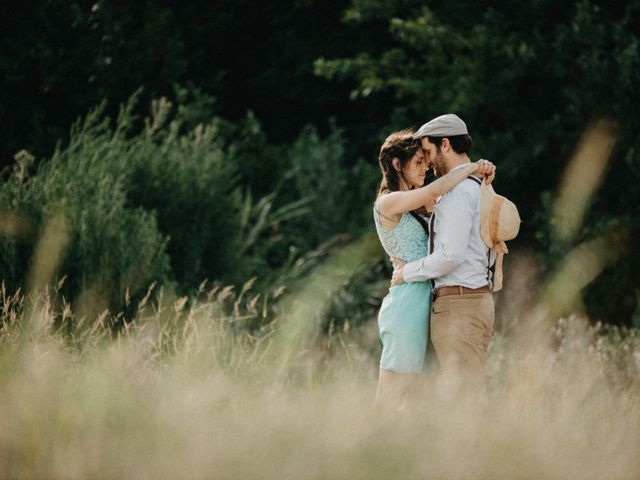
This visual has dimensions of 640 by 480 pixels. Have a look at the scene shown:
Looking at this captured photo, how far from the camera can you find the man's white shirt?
412cm

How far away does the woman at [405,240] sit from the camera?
4246 millimetres

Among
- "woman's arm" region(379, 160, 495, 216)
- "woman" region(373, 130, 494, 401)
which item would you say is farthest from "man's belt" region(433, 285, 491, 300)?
"woman's arm" region(379, 160, 495, 216)

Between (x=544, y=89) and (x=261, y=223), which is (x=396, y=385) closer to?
(x=261, y=223)

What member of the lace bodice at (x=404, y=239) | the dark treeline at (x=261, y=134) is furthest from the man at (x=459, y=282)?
the dark treeline at (x=261, y=134)

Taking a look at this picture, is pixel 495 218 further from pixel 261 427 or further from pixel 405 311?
pixel 261 427

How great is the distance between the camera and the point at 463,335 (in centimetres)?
416

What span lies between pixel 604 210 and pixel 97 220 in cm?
536

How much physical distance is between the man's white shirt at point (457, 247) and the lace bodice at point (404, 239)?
0.53 ft

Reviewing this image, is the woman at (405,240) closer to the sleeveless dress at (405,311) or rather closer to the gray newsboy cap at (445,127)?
the sleeveless dress at (405,311)

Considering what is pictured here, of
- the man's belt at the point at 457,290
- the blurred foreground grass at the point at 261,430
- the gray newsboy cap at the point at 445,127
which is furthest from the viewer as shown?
the gray newsboy cap at the point at 445,127

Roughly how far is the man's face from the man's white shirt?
133 mm

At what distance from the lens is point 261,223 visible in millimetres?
9219

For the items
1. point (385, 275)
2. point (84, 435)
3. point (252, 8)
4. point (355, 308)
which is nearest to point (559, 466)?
point (84, 435)

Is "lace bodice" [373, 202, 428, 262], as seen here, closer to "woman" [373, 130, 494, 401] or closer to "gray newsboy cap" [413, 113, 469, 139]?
"woman" [373, 130, 494, 401]
